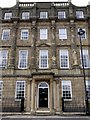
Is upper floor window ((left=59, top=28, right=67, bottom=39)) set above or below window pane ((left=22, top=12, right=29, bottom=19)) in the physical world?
below

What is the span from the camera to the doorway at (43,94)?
63.0ft

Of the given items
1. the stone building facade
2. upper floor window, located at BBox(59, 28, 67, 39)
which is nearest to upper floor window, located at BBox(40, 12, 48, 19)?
the stone building facade

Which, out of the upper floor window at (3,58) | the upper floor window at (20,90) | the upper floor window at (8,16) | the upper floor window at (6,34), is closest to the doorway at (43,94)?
the upper floor window at (20,90)

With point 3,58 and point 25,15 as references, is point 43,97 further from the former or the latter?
point 25,15

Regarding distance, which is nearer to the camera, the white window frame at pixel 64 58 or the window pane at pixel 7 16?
the white window frame at pixel 64 58

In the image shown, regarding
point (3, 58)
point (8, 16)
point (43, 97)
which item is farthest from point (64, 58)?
point (8, 16)

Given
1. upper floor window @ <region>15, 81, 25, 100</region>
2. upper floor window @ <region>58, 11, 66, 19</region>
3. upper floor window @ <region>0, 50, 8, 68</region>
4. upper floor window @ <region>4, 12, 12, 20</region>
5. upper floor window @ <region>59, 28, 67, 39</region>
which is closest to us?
upper floor window @ <region>15, 81, 25, 100</region>

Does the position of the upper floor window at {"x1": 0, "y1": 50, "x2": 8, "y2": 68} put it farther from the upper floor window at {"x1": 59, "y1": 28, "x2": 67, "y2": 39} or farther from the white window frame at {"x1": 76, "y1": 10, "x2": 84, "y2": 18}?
the white window frame at {"x1": 76, "y1": 10, "x2": 84, "y2": 18}

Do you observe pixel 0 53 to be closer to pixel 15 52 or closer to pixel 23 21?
pixel 15 52

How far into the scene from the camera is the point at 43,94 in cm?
1958

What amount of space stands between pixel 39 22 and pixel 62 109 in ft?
Result: 39.0

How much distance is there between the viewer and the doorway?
1920 centimetres

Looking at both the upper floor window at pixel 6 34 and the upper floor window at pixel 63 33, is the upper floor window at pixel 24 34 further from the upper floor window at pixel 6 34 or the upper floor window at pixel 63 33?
the upper floor window at pixel 63 33

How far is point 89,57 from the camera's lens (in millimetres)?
21312
